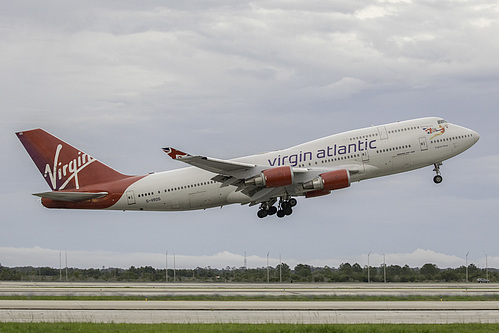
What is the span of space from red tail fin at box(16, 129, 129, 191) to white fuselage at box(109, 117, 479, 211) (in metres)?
3.37

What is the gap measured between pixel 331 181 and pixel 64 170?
2237 cm

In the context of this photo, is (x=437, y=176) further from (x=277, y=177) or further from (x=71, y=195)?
(x=71, y=195)

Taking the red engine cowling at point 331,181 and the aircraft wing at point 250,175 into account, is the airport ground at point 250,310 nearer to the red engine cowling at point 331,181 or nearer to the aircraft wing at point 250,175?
the red engine cowling at point 331,181

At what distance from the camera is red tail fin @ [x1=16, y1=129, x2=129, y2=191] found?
5853 cm

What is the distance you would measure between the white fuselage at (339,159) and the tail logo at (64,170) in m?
4.75

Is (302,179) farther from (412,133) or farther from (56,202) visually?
(56,202)

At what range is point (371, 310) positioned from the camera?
37.1 metres

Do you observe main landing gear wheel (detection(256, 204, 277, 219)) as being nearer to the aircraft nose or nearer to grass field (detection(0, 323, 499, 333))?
the aircraft nose

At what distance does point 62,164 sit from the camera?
59.1 meters

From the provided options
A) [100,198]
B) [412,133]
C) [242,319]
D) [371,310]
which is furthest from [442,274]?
[242,319]

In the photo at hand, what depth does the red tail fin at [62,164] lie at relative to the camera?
58531mm

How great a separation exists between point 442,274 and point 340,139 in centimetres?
4983

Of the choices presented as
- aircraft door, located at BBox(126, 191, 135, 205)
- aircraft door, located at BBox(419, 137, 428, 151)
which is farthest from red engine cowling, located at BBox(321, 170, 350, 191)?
aircraft door, located at BBox(126, 191, 135, 205)

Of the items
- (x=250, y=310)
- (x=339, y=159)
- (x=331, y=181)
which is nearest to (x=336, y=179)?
(x=331, y=181)
